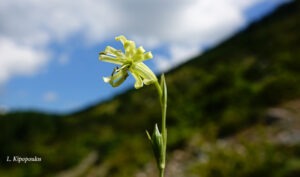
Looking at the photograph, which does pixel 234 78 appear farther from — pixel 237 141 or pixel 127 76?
pixel 127 76

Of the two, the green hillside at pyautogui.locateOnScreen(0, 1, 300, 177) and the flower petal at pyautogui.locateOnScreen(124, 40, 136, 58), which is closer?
the flower petal at pyautogui.locateOnScreen(124, 40, 136, 58)

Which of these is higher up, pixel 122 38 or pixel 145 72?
pixel 122 38

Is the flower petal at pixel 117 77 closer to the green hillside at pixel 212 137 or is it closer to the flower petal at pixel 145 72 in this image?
the flower petal at pixel 145 72

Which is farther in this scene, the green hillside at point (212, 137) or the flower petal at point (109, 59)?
the green hillside at point (212, 137)

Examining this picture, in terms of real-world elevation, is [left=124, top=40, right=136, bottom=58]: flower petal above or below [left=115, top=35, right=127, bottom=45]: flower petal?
below

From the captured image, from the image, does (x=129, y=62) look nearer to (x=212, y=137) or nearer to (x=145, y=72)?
(x=145, y=72)

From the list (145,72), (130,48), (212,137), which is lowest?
(145,72)

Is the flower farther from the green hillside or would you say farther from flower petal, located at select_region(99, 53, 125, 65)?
the green hillside

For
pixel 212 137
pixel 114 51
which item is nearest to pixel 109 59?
pixel 114 51

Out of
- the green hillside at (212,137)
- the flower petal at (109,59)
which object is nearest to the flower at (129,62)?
the flower petal at (109,59)

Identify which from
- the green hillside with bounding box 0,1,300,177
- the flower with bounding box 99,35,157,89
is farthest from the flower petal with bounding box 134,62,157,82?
the green hillside with bounding box 0,1,300,177

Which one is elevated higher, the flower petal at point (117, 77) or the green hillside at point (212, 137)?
the green hillside at point (212, 137)
